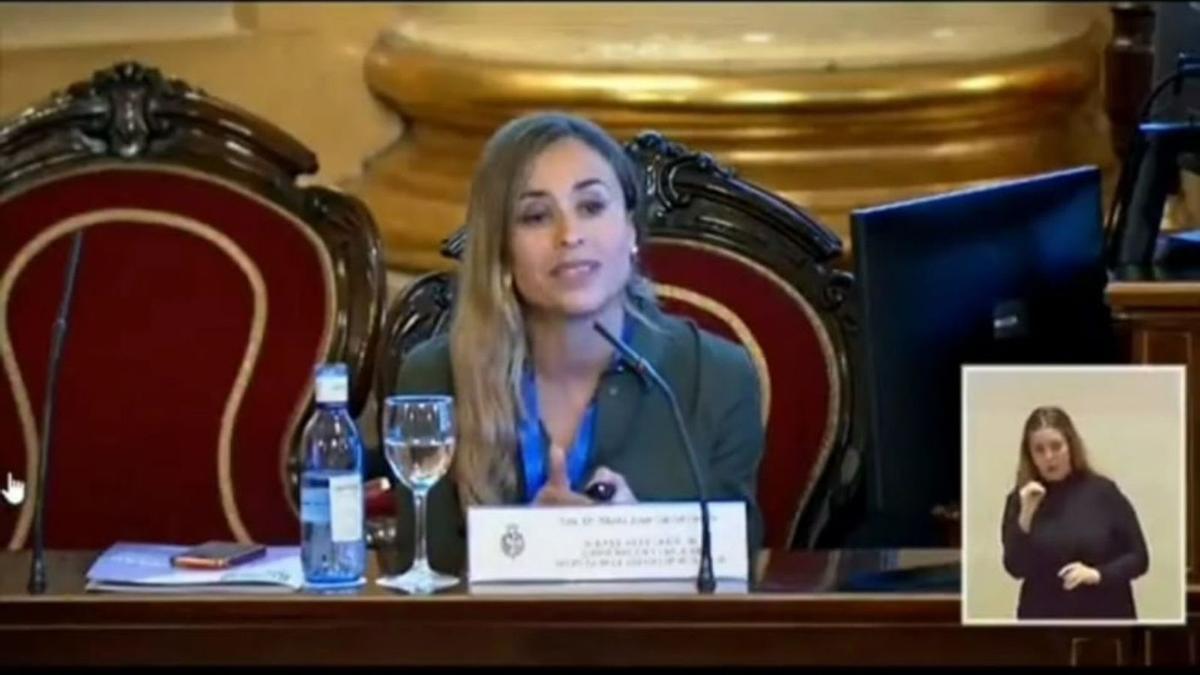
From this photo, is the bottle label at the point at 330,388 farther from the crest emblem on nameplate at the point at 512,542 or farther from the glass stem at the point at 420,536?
the crest emblem on nameplate at the point at 512,542

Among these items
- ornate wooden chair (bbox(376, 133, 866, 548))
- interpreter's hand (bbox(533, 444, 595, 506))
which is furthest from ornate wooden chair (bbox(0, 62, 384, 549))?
interpreter's hand (bbox(533, 444, 595, 506))

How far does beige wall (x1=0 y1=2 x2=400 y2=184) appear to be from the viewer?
12.1 ft

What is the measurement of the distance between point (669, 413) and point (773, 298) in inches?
14.2

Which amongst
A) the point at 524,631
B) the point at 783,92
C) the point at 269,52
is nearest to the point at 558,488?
the point at 524,631

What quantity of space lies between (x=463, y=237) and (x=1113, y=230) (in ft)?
1.90

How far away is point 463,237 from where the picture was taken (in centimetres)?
227

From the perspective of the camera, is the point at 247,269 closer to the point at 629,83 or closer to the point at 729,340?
the point at 729,340

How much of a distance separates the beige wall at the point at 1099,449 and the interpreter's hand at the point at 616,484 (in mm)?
361

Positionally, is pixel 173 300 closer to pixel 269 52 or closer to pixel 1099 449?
pixel 1099 449

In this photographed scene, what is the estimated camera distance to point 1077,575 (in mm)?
1612

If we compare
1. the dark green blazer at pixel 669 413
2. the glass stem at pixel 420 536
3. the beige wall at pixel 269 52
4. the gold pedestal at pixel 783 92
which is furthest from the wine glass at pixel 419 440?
the beige wall at pixel 269 52

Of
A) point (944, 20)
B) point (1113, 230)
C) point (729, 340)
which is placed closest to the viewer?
point (1113, 230)

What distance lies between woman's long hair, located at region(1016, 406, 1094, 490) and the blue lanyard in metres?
0.49

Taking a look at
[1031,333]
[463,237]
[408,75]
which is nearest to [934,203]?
[1031,333]
